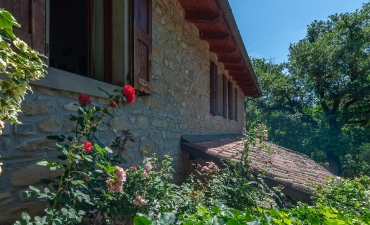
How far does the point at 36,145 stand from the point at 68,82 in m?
0.51

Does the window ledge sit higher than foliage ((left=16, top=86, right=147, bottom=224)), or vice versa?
the window ledge

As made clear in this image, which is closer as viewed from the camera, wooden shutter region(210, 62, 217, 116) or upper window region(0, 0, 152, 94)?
upper window region(0, 0, 152, 94)

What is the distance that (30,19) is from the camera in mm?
1807

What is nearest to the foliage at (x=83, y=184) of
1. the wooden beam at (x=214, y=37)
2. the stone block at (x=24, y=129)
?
the stone block at (x=24, y=129)

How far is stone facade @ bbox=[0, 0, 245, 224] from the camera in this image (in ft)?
5.84

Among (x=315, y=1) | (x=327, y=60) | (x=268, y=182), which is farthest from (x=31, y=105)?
(x=315, y=1)

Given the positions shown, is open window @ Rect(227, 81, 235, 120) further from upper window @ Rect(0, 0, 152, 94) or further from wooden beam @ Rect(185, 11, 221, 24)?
upper window @ Rect(0, 0, 152, 94)

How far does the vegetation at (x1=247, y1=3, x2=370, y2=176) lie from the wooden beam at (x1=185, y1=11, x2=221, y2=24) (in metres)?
13.8

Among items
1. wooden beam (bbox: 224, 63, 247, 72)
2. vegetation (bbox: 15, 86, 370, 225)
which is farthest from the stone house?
wooden beam (bbox: 224, 63, 247, 72)

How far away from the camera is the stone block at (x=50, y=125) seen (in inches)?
76.9

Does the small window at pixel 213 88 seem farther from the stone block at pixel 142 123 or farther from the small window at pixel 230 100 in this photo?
the stone block at pixel 142 123

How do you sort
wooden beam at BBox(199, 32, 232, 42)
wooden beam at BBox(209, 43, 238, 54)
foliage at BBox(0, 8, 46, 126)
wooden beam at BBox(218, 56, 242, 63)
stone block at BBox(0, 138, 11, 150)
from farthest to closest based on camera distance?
wooden beam at BBox(218, 56, 242, 63)
wooden beam at BBox(209, 43, 238, 54)
wooden beam at BBox(199, 32, 232, 42)
stone block at BBox(0, 138, 11, 150)
foliage at BBox(0, 8, 46, 126)

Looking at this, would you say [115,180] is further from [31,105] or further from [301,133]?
[301,133]

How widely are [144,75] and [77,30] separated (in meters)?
1.67
